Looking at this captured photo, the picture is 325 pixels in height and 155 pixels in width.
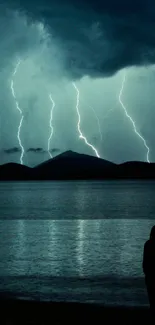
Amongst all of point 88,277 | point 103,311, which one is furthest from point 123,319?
point 88,277

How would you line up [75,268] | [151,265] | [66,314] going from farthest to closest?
[75,268] < [66,314] < [151,265]

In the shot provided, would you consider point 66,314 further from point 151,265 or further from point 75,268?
point 75,268

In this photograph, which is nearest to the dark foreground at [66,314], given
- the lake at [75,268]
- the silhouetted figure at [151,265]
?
the lake at [75,268]

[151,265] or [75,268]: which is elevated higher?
[151,265]

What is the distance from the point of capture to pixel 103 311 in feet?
30.1

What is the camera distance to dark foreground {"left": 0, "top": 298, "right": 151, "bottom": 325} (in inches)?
327

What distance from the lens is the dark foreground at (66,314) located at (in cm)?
830

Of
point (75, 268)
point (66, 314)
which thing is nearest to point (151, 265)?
point (66, 314)

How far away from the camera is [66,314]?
8836mm

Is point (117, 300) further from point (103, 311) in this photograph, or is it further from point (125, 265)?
point (125, 265)

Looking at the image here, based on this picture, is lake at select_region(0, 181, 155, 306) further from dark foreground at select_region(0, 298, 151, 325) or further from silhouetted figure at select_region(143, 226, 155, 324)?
silhouetted figure at select_region(143, 226, 155, 324)

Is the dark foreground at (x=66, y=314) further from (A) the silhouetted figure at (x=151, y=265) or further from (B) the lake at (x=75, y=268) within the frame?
(A) the silhouetted figure at (x=151, y=265)

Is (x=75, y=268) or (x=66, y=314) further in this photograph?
(x=75, y=268)

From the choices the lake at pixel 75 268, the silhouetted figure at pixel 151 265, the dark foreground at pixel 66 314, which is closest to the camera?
the silhouetted figure at pixel 151 265
